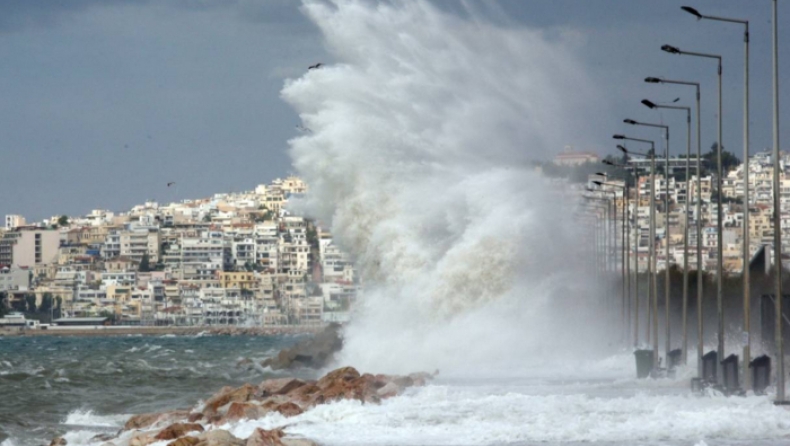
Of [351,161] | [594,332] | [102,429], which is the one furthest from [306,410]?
[594,332]

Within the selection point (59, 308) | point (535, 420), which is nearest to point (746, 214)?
point (535, 420)

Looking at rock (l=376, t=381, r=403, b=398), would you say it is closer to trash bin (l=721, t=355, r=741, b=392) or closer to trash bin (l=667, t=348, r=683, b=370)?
trash bin (l=721, t=355, r=741, b=392)

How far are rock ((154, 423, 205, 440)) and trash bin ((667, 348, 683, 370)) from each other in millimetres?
14872

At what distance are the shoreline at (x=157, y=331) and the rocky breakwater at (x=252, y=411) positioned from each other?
13165 centimetres

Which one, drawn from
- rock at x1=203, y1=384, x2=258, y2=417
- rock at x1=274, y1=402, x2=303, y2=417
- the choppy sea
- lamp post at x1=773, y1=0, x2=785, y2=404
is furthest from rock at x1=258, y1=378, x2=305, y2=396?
lamp post at x1=773, y1=0, x2=785, y2=404

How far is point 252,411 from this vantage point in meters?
27.1

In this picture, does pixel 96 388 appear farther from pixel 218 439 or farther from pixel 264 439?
pixel 264 439

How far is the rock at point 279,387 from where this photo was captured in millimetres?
33688

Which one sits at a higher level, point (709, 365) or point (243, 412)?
point (709, 365)

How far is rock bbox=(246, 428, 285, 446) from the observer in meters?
21.3

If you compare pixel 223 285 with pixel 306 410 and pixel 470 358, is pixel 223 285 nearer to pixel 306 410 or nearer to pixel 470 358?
pixel 470 358

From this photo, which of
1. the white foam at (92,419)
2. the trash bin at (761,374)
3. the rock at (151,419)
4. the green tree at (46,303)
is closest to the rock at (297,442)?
the rock at (151,419)

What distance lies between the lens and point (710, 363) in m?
31.2

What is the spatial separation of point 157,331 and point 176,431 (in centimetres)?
15397
